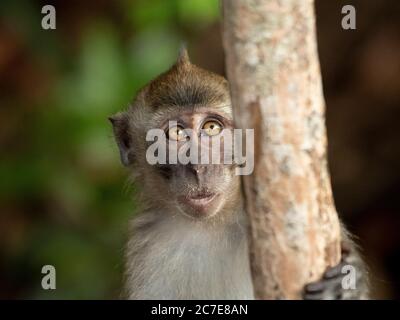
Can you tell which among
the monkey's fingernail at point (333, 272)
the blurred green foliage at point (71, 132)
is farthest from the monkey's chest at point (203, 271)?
the blurred green foliage at point (71, 132)

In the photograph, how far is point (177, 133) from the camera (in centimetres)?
529

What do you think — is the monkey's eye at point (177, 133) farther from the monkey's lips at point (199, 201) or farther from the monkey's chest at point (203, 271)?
the monkey's chest at point (203, 271)

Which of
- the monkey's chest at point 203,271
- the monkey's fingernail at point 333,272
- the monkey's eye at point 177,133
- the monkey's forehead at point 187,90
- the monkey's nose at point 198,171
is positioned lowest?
the monkey's chest at point 203,271

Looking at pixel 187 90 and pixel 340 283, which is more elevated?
pixel 187 90

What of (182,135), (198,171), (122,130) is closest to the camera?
(198,171)

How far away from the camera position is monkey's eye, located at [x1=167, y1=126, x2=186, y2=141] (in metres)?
5.25

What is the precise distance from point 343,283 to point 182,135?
5.23ft

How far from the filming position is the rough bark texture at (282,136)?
3.58 meters

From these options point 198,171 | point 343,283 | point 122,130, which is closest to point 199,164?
point 198,171

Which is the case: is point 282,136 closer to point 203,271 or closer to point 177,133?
point 177,133

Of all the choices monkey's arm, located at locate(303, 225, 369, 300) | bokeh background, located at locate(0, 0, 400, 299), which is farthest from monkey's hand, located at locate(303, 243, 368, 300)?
bokeh background, located at locate(0, 0, 400, 299)

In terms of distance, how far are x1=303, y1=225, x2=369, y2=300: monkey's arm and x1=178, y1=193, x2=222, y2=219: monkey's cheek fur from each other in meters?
0.89

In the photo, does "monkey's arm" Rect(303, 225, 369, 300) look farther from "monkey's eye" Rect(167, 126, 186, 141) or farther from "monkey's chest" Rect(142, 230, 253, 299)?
"monkey's eye" Rect(167, 126, 186, 141)

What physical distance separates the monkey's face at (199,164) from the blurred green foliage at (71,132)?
109 inches
